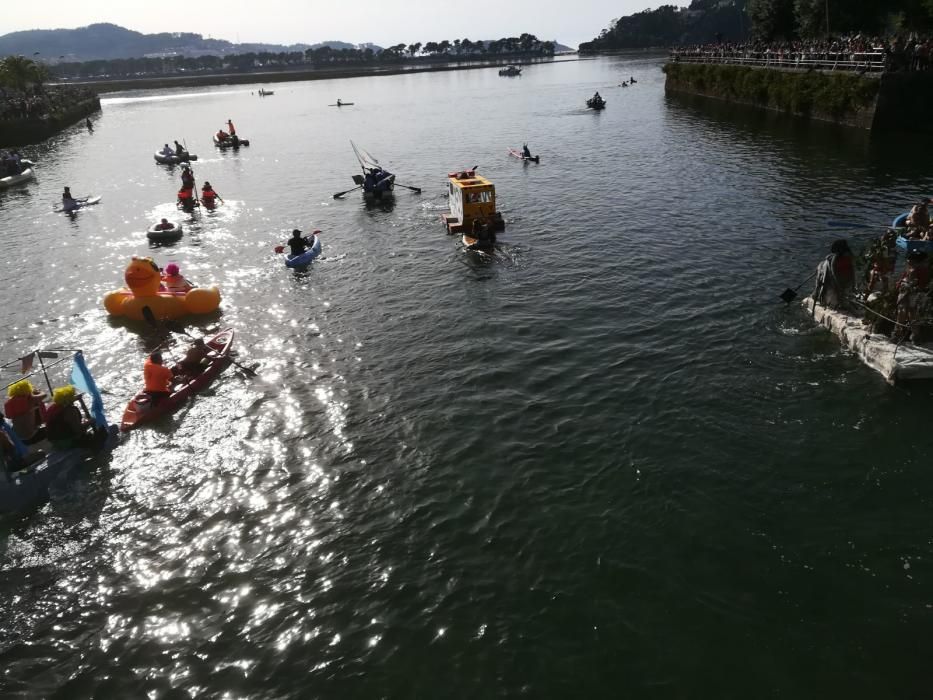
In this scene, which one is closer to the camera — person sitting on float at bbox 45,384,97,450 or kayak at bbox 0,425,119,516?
kayak at bbox 0,425,119,516

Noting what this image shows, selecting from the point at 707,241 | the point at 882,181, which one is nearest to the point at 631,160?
the point at 882,181

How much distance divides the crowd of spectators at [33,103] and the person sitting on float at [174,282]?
252 feet

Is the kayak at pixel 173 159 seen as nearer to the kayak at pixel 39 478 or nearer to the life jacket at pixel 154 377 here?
the life jacket at pixel 154 377

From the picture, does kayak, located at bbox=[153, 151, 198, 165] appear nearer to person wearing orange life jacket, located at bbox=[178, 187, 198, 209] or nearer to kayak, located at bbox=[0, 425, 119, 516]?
person wearing orange life jacket, located at bbox=[178, 187, 198, 209]

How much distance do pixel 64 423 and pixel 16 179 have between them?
174ft

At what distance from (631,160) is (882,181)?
63.2ft

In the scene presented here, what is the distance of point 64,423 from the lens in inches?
603

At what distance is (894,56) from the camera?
1861 inches

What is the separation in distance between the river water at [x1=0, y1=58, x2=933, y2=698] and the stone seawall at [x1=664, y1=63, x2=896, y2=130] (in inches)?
985

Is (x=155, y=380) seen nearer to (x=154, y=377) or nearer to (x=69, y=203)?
(x=154, y=377)

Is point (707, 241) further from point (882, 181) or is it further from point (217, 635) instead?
point (217, 635)

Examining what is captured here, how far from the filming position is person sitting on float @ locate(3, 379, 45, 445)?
14977mm

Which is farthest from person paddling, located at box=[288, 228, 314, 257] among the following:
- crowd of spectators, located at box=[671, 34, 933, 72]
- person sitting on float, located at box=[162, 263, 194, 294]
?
crowd of spectators, located at box=[671, 34, 933, 72]

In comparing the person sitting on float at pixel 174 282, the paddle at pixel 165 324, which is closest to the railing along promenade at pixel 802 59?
the person sitting on float at pixel 174 282
